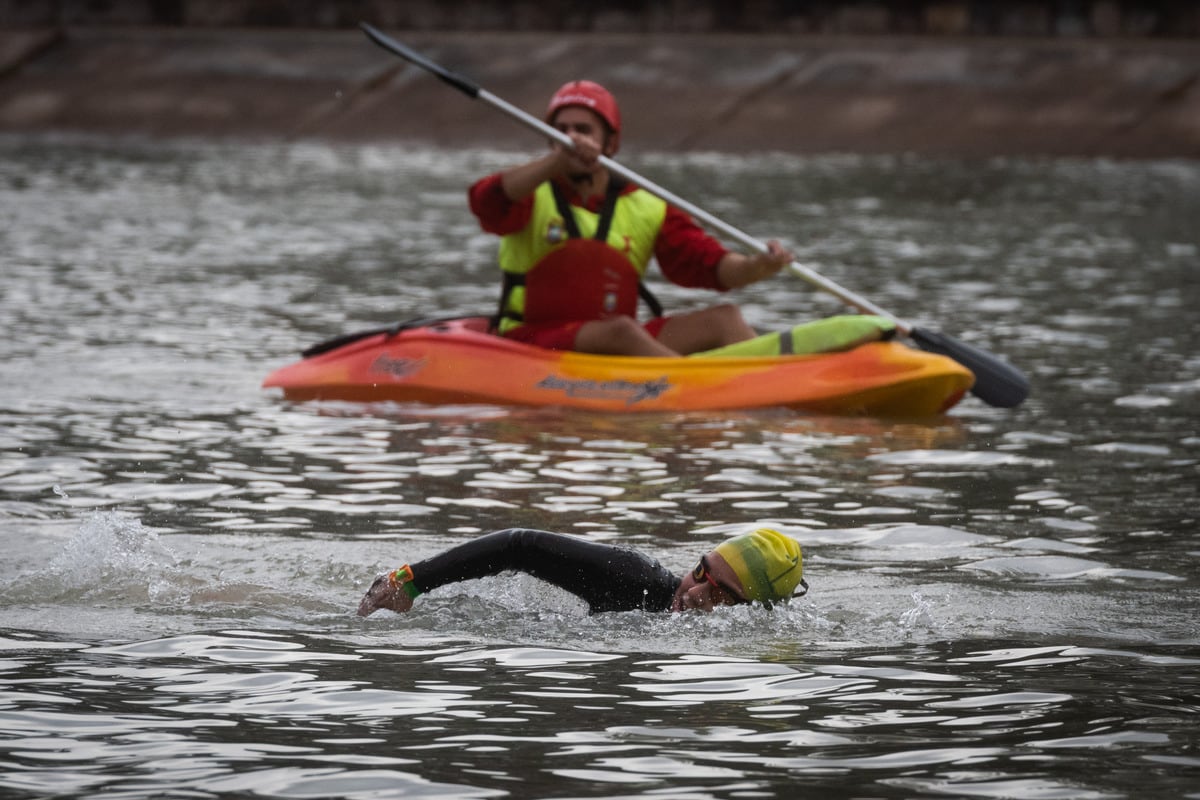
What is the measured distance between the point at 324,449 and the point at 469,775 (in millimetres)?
4722

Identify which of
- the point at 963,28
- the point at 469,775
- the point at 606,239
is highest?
the point at 963,28

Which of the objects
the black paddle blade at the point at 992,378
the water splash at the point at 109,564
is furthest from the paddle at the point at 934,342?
the water splash at the point at 109,564

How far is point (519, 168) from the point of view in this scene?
984 centimetres

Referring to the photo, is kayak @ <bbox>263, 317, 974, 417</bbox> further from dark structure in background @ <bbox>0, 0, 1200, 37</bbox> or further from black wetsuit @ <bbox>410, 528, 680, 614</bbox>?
dark structure in background @ <bbox>0, 0, 1200, 37</bbox>

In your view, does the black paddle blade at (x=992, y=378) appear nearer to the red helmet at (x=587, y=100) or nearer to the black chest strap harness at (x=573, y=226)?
the black chest strap harness at (x=573, y=226)

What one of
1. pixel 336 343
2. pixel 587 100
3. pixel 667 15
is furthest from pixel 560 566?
pixel 667 15

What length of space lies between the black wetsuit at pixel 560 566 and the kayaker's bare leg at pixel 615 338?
13.4 feet

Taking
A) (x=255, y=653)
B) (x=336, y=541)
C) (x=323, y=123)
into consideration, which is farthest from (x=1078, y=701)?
(x=323, y=123)

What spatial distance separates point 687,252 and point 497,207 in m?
1.04

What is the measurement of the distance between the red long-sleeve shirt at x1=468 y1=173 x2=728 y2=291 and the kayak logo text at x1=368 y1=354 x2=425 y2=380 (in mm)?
850

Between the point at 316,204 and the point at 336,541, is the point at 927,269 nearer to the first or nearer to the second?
the point at 316,204

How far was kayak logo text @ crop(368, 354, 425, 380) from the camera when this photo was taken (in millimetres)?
10719

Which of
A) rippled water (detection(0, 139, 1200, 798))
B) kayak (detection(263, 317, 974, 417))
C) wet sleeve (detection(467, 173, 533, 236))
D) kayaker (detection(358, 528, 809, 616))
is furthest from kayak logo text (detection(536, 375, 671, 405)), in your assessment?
kayaker (detection(358, 528, 809, 616))

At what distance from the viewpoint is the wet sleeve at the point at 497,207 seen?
9.98 metres
